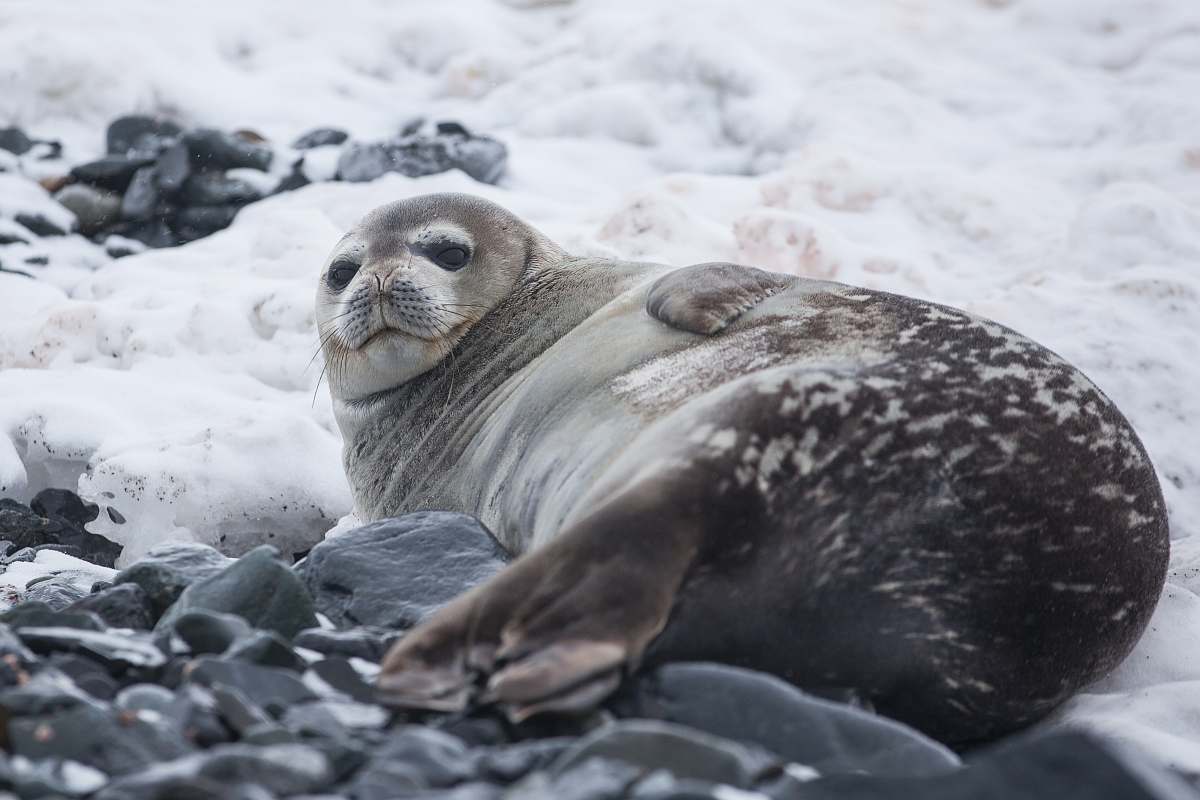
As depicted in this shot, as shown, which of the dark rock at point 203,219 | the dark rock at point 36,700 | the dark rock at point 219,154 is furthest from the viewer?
the dark rock at point 219,154

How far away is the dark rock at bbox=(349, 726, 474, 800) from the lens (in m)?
1.62

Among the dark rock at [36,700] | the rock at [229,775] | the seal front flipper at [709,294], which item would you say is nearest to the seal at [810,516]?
the seal front flipper at [709,294]

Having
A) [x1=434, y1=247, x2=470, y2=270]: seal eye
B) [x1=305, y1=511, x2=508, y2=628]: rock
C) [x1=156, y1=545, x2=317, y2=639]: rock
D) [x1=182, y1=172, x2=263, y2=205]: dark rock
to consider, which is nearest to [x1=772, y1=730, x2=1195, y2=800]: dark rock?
[x1=156, y1=545, x2=317, y2=639]: rock

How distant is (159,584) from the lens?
264 centimetres

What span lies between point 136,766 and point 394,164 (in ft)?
19.0

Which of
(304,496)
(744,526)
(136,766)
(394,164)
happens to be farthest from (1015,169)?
(136,766)

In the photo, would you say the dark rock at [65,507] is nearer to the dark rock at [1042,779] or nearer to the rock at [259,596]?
the rock at [259,596]

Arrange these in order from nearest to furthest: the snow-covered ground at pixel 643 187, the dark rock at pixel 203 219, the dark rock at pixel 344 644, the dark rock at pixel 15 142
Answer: the dark rock at pixel 344 644
the snow-covered ground at pixel 643 187
the dark rock at pixel 203 219
the dark rock at pixel 15 142

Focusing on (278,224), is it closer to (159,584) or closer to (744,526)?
(159,584)

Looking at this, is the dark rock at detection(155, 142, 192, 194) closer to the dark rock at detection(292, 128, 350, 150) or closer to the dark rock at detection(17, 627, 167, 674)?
the dark rock at detection(292, 128, 350, 150)

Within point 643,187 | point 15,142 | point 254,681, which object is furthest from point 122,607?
point 15,142

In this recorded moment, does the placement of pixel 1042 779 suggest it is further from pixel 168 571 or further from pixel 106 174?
pixel 106 174

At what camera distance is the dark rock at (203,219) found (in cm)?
690

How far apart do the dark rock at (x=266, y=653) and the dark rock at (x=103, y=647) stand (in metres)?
0.11
